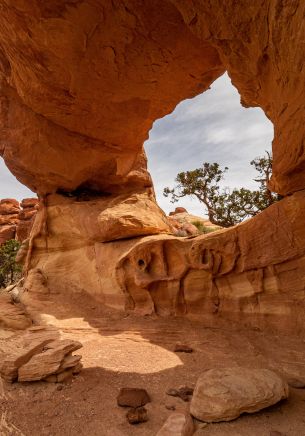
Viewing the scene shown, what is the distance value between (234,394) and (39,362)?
9.99 ft

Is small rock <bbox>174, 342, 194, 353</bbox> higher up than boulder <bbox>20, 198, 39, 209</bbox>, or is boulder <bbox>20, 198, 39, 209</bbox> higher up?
boulder <bbox>20, 198, 39, 209</bbox>

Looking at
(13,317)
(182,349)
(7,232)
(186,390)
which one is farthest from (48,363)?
(7,232)

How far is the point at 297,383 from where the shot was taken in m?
4.21

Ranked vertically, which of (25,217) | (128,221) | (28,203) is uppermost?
(28,203)

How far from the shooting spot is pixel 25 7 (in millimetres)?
4836

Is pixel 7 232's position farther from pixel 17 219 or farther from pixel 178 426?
pixel 178 426

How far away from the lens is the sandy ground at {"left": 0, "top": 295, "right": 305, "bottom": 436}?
11.5 ft

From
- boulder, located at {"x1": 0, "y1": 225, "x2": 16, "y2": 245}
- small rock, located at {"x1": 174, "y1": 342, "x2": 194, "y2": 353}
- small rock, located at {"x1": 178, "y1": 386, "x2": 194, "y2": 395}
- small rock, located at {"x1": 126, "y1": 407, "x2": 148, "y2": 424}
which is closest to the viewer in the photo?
small rock, located at {"x1": 126, "y1": 407, "x2": 148, "y2": 424}

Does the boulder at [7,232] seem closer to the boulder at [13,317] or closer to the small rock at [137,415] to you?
the boulder at [13,317]

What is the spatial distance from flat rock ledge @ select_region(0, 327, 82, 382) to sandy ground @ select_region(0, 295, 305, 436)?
14cm

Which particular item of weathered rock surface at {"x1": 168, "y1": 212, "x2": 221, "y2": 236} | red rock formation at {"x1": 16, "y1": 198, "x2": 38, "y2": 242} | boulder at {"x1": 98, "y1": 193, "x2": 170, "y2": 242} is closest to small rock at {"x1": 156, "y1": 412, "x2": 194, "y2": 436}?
weathered rock surface at {"x1": 168, "y1": 212, "x2": 221, "y2": 236}

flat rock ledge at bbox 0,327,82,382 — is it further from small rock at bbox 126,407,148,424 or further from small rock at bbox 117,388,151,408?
small rock at bbox 126,407,148,424

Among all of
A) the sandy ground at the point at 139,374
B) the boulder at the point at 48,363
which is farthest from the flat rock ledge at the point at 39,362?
the sandy ground at the point at 139,374

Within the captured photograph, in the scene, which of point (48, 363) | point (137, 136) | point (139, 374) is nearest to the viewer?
point (48, 363)
